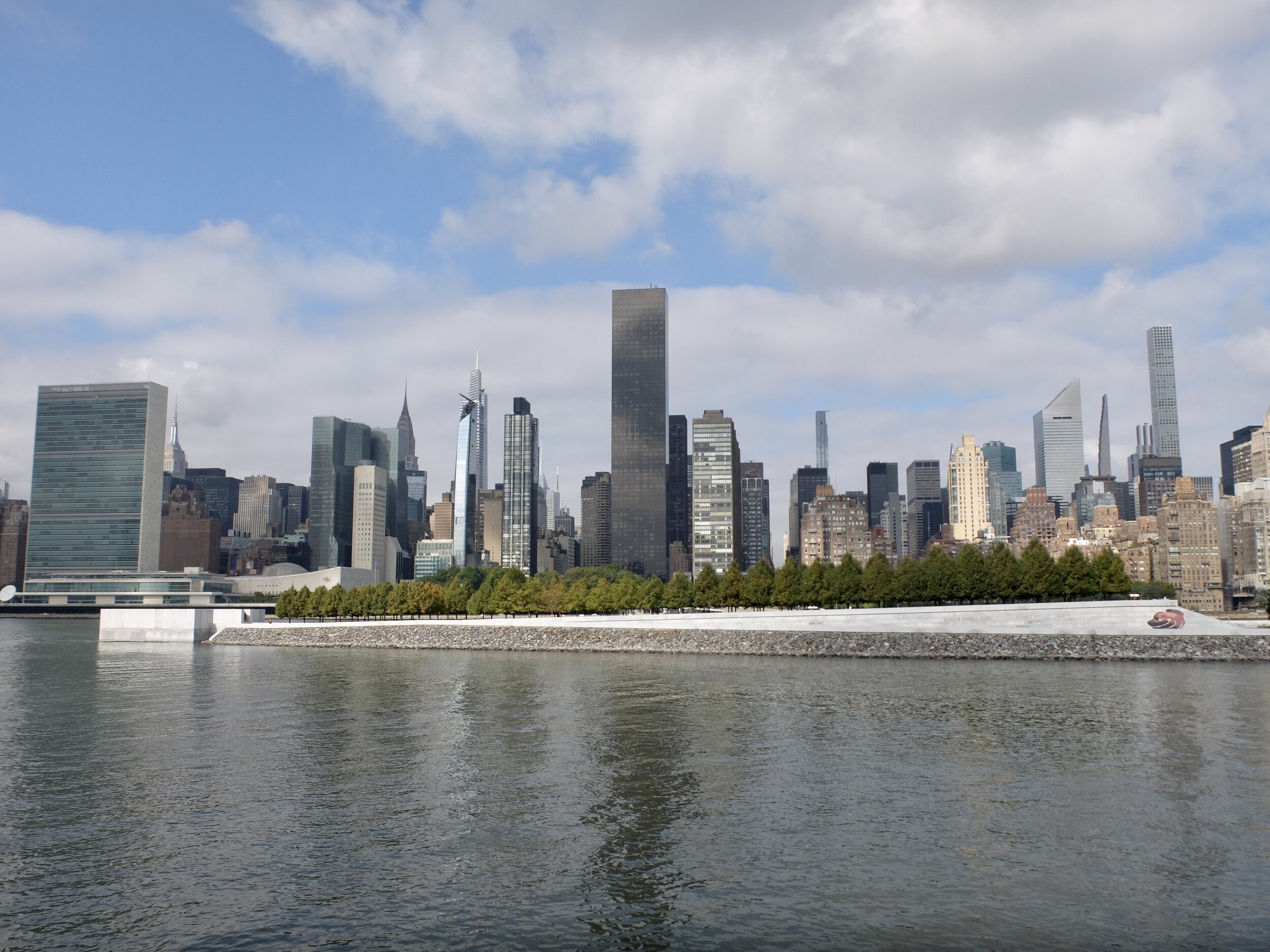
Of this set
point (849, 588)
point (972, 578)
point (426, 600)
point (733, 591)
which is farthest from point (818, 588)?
point (426, 600)

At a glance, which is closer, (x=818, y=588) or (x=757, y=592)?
(x=818, y=588)

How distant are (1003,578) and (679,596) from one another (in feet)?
158

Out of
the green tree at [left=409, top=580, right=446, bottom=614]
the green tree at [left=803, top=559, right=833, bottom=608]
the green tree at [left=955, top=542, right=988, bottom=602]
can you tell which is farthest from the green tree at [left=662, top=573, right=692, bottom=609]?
the green tree at [left=955, top=542, right=988, bottom=602]

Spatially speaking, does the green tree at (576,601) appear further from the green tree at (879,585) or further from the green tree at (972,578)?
the green tree at (972,578)

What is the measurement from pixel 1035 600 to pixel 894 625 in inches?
1207

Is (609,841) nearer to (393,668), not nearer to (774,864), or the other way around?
(774,864)

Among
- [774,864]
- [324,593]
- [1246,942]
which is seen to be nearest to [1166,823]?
[1246,942]

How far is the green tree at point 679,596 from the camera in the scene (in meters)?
142

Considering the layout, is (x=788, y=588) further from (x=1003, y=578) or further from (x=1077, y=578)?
(x=1077, y=578)

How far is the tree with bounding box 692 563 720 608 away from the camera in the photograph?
452 ft

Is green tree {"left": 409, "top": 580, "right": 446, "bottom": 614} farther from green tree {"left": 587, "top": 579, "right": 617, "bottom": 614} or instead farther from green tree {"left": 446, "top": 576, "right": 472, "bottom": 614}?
green tree {"left": 587, "top": 579, "right": 617, "bottom": 614}

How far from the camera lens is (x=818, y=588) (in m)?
128

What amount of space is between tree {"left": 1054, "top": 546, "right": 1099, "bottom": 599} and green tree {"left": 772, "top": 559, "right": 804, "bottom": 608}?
34127mm

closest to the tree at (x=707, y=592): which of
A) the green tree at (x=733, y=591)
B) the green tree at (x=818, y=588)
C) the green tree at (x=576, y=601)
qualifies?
the green tree at (x=733, y=591)
